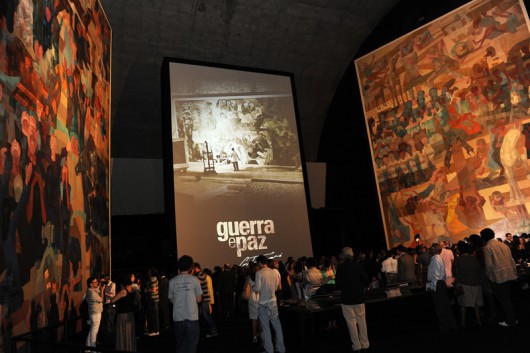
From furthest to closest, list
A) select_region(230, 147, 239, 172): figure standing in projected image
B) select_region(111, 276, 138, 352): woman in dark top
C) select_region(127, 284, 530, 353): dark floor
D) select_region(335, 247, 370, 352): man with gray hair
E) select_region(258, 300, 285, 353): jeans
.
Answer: select_region(230, 147, 239, 172): figure standing in projected image
select_region(111, 276, 138, 352): woman in dark top
select_region(258, 300, 285, 353): jeans
select_region(335, 247, 370, 352): man with gray hair
select_region(127, 284, 530, 353): dark floor

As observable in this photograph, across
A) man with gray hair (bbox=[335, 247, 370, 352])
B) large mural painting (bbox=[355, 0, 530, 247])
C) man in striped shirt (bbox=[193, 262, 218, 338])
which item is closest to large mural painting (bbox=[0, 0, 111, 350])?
man in striped shirt (bbox=[193, 262, 218, 338])

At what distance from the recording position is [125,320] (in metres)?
6.56

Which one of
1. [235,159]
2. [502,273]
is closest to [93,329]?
[502,273]

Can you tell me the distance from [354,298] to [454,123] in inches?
439

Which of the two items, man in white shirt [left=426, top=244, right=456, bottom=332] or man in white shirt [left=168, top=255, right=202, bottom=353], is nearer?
man in white shirt [left=168, top=255, right=202, bottom=353]

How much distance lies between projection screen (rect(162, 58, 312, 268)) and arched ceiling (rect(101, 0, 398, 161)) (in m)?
3.96

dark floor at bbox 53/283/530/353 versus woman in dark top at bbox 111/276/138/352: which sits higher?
woman in dark top at bbox 111/276/138/352

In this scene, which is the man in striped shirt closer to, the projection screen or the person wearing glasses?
the person wearing glasses

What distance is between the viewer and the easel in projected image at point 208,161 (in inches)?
587

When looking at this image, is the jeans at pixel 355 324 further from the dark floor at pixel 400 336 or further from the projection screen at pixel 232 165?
the projection screen at pixel 232 165

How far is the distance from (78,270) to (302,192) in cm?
923

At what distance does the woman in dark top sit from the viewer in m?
6.48

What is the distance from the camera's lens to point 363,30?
21.3 m

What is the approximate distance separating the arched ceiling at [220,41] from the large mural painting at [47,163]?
816 centimetres
